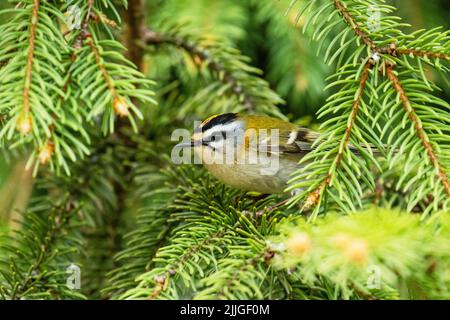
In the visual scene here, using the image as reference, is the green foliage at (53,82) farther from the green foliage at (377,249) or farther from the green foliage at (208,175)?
the green foliage at (377,249)

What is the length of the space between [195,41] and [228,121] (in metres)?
0.38

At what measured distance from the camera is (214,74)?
7.14 ft

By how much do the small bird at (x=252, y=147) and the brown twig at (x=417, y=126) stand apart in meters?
0.70

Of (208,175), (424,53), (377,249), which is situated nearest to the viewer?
(377,249)

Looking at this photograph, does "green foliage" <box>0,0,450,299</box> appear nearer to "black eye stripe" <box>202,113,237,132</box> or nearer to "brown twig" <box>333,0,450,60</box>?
"brown twig" <box>333,0,450,60</box>

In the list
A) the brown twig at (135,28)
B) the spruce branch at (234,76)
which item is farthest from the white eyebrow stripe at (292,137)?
the brown twig at (135,28)

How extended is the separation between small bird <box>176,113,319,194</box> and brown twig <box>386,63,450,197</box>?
696 mm

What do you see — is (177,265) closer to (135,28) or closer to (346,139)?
(346,139)

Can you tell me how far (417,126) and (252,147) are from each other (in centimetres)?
91

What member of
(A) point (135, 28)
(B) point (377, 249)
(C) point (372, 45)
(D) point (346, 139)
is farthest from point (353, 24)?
(A) point (135, 28)

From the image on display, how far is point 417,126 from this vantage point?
1241 mm

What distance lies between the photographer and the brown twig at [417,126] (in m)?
1.18

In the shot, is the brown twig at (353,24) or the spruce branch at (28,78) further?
the brown twig at (353,24)
